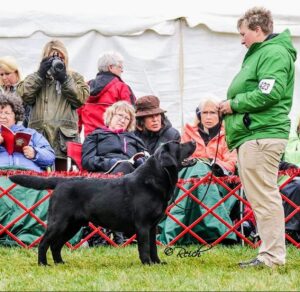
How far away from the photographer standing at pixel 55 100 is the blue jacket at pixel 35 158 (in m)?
0.63

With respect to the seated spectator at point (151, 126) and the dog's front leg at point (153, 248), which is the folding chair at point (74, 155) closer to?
the seated spectator at point (151, 126)

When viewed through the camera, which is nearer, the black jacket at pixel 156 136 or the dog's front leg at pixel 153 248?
the dog's front leg at pixel 153 248

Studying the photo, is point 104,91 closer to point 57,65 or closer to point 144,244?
point 57,65

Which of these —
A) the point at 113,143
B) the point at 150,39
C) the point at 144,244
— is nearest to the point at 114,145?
the point at 113,143

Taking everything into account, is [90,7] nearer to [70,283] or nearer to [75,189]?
[75,189]

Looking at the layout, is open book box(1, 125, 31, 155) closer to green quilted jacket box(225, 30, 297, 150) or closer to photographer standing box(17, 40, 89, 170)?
photographer standing box(17, 40, 89, 170)

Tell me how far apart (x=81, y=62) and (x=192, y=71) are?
4.31 feet

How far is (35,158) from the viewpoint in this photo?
24.8ft

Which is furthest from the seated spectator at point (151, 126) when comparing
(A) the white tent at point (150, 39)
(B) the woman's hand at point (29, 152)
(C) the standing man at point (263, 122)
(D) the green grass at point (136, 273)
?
(C) the standing man at point (263, 122)

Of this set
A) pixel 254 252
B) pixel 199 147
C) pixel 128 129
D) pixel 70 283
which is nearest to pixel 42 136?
pixel 128 129

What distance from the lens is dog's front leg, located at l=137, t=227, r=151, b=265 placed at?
19.9ft

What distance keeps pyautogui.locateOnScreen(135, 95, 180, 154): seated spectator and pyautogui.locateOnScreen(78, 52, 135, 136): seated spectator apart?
65 cm

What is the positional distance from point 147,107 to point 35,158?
4.31ft

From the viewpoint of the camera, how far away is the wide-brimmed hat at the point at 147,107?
8.25 meters
